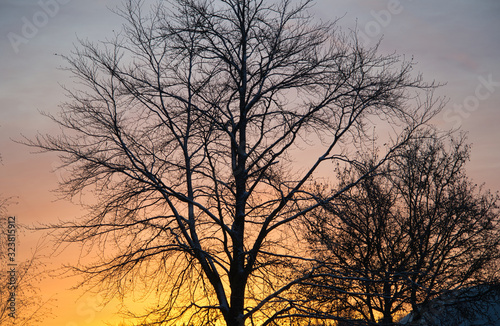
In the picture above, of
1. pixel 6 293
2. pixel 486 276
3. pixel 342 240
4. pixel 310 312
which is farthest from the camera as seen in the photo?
pixel 486 276

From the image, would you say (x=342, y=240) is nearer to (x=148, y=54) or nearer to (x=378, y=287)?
(x=378, y=287)

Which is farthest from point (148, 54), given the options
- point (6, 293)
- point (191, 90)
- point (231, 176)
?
point (6, 293)

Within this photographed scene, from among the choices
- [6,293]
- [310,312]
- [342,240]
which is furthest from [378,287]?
[6,293]

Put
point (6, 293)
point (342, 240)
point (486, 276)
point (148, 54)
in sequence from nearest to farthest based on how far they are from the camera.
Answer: point (148, 54) → point (6, 293) → point (342, 240) → point (486, 276)

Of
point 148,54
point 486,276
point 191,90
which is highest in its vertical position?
point 148,54

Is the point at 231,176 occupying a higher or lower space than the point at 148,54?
lower

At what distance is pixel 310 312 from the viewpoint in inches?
458

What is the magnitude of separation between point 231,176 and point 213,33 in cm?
335

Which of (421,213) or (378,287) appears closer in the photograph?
(378,287)

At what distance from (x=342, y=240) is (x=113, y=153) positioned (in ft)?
34.1

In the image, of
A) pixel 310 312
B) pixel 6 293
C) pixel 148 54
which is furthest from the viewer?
pixel 6 293

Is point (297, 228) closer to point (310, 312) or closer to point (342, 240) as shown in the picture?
point (310, 312)

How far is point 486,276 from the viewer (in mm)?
21234

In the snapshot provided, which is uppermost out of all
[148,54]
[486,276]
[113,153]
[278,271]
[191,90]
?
[148,54]
